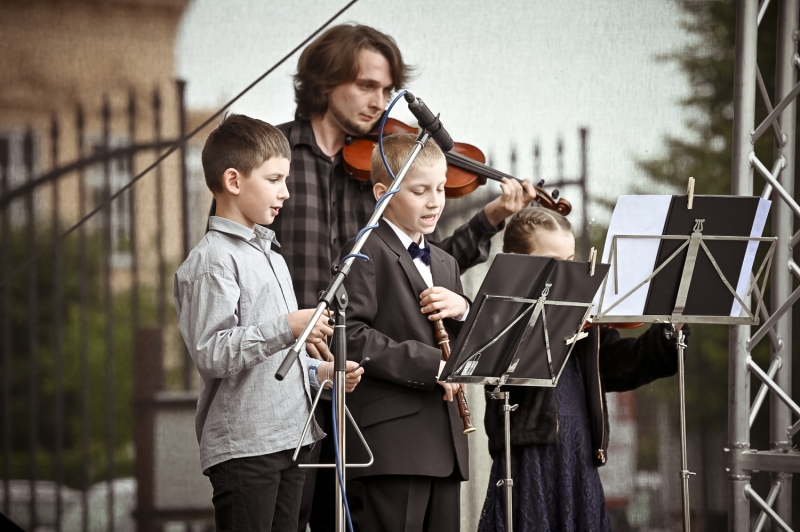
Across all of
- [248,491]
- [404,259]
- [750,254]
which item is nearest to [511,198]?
[404,259]

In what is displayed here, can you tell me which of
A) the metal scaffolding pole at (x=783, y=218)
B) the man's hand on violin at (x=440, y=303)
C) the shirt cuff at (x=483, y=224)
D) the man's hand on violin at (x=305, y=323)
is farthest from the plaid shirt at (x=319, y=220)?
the metal scaffolding pole at (x=783, y=218)

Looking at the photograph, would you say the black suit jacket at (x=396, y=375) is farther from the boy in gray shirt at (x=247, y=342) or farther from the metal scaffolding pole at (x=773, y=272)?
the metal scaffolding pole at (x=773, y=272)

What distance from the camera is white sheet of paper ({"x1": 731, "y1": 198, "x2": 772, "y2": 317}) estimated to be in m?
2.02

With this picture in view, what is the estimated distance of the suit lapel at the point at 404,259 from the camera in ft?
6.89

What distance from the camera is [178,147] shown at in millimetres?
3486

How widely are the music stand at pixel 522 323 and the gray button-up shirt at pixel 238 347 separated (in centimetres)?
37

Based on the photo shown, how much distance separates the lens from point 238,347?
1.75 meters

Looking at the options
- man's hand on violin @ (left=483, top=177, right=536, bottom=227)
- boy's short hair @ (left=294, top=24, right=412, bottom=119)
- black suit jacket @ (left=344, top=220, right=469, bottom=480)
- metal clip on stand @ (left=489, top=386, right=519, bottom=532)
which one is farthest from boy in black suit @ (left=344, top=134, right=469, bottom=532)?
boy's short hair @ (left=294, top=24, right=412, bottom=119)

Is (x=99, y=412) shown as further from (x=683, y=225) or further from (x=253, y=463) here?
(x=683, y=225)

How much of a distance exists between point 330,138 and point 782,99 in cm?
146

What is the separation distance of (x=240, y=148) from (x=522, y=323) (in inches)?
30.6

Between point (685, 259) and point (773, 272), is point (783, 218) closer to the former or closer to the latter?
point (773, 272)

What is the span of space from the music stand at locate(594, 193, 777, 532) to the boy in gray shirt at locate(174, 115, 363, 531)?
28.5 inches

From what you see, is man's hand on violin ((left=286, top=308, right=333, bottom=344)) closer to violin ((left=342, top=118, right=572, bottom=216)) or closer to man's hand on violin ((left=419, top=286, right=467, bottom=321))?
man's hand on violin ((left=419, top=286, right=467, bottom=321))
